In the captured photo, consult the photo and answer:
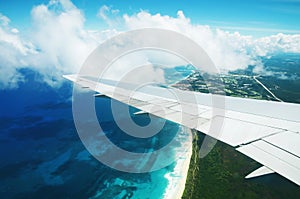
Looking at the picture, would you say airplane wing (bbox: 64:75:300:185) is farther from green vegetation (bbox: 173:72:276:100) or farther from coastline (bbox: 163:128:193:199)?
green vegetation (bbox: 173:72:276:100)

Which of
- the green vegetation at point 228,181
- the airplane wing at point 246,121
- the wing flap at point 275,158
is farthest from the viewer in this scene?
the green vegetation at point 228,181

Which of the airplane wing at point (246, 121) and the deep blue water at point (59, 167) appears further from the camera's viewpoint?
the deep blue water at point (59, 167)

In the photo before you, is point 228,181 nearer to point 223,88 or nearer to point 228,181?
point 228,181

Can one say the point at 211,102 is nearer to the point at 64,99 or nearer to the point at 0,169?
the point at 0,169

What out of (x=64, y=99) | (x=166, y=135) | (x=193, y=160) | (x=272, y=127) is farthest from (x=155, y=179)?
(x=64, y=99)

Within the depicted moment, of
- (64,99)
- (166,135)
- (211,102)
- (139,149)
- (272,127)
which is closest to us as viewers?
(272,127)

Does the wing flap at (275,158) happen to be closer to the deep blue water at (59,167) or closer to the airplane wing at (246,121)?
the airplane wing at (246,121)

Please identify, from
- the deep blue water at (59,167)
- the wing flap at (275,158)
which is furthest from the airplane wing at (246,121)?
the deep blue water at (59,167)
